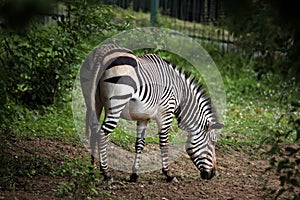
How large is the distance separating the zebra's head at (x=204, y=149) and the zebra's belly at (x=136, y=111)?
71 cm

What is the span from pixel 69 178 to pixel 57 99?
3353 millimetres

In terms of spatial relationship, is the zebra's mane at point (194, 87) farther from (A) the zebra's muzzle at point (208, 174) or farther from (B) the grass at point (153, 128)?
(B) the grass at point (153, 128)

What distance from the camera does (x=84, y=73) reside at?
682 cm

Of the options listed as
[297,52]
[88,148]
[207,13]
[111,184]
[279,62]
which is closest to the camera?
[297,52]

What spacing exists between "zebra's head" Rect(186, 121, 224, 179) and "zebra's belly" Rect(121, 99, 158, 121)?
710 mm

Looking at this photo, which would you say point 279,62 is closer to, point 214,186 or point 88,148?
point 214,186

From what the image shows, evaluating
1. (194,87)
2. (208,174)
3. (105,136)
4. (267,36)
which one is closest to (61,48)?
(105,136)

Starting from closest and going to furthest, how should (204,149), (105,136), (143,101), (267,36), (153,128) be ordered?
(267,36) → (105,136) → (143,101) → (204,149) → (153,128)

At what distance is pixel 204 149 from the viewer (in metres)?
7.29

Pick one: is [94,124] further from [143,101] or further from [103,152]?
[143,101]

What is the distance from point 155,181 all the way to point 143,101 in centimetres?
99

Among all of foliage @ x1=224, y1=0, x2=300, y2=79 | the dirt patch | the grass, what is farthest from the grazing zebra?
foliage @ x1=224, y1=0, x2=300, y2=79

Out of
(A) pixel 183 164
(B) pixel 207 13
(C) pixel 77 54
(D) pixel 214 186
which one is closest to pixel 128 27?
(C) pixel 77 54

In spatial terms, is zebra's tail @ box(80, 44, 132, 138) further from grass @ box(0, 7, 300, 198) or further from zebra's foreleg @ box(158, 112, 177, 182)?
zebra's foreleg @ box(158, 112, 177, 182)
